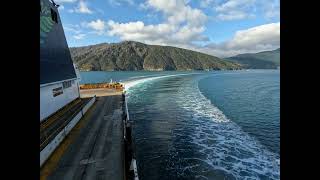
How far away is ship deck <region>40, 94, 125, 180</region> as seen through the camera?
18312 millimetres

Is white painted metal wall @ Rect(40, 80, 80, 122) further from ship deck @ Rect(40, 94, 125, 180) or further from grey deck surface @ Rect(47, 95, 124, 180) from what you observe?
grey deck surface @ Rect(47, 95, 124, 180)

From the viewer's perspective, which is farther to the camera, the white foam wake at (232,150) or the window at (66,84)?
the window at (66,84)

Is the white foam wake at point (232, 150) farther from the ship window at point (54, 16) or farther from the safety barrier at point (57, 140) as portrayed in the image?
the ship window at point (54, 16)

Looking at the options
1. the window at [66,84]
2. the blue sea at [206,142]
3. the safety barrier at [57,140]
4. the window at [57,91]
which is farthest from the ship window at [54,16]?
the blue sea at [206,142]

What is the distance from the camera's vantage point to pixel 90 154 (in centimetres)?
2198

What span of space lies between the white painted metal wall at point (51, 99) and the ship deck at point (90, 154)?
11.7ft

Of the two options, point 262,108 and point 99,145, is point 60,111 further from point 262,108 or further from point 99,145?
point 262,108

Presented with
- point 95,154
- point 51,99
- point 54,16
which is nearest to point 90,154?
point 95,154

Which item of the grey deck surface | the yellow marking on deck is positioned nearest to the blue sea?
the grey deck surface

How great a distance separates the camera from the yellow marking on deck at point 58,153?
18.6 m

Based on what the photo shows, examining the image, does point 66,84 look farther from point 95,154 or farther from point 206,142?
point 206,142
